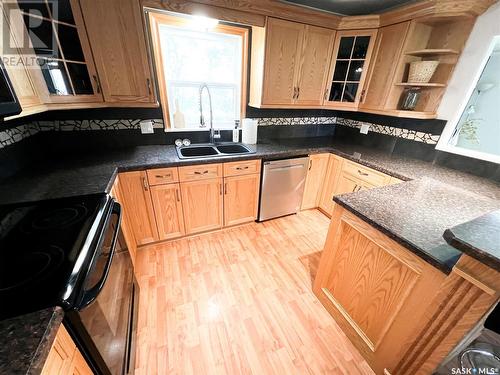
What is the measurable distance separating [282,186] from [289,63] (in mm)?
1331

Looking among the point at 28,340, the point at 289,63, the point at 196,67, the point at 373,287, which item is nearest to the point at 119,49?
the point at 196,67

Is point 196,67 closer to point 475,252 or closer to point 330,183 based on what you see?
point 330,183

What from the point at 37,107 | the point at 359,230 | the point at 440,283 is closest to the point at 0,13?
the point at 37,107

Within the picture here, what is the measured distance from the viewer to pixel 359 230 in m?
1.22

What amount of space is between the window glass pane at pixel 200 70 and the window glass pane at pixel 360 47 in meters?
1.28

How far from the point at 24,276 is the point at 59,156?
158 centimetres

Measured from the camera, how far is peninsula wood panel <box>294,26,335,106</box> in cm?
216

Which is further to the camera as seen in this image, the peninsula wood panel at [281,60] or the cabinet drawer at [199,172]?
the peninsula wood panel at [281,60]

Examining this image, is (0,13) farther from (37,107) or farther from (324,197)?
(324,197)

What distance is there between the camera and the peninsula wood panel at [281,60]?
202 cm

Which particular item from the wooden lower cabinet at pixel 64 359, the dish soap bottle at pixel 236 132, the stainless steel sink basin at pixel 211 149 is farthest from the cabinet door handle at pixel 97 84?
the wooden lower cabinet at pixel 64 359

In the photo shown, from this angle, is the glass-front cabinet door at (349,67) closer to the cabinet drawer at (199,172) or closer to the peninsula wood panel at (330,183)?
the peninsula wood panel at (330,183)

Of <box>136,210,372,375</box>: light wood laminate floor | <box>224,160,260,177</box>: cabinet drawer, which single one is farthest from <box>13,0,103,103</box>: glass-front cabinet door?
<box>136,210,372,375</box>: light wood laminate floor

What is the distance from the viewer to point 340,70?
7.91ft
